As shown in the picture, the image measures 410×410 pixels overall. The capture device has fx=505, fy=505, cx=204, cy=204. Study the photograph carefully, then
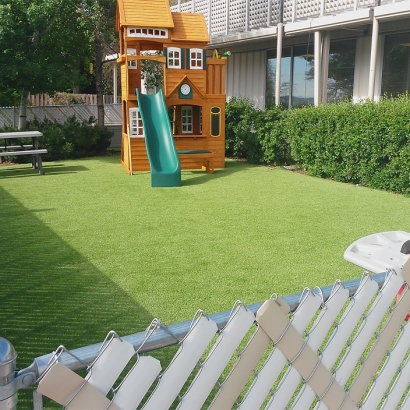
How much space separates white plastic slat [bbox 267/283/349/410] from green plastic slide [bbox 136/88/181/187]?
354 inches

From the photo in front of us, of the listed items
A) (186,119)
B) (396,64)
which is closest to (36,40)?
(186,119)

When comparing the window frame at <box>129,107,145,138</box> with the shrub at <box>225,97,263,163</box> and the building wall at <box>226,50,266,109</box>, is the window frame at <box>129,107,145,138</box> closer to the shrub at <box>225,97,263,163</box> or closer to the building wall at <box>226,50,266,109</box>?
the shrub at <box>225,97,263,163</box>

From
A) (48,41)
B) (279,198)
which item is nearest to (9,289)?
(279,198)

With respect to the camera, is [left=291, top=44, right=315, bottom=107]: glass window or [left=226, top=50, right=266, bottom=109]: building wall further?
[left=226, top=50, right=266, bottom=109]: building wall

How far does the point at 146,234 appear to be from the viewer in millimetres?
6891

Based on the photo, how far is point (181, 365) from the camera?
1436 mm

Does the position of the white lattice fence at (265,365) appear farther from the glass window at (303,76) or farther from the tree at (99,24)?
the tree at (99,24)

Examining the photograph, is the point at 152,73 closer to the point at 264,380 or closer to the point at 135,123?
the point at 135,123

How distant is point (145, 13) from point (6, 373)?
525 inches

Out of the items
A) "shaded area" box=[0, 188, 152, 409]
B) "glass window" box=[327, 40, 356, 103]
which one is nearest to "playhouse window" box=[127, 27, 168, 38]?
"glass window" box=[327, 40, 356, 103]

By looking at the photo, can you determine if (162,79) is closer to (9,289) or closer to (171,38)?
(171,38)

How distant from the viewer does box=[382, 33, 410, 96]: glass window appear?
13.1 metres

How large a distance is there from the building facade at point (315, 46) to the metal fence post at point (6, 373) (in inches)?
467

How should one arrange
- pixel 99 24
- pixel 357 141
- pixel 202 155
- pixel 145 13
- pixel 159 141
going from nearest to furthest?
pixel 357 141 < pixel 159 141 < pixel 202 155 < pixel 145 13 < pixel 99 24
